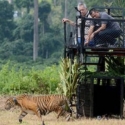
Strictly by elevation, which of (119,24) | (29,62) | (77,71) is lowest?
(29,62)

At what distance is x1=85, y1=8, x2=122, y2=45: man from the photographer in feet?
43.6

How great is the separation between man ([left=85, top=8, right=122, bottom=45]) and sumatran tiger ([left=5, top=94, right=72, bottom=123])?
4.54 ft

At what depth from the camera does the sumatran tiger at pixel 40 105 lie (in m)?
12.5

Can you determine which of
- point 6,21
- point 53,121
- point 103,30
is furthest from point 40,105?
point 6,21

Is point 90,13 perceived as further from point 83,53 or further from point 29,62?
point 29,62

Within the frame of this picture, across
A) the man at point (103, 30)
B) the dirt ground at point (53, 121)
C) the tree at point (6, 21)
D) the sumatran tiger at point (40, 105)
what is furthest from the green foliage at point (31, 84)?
the tree at point (6, 21)

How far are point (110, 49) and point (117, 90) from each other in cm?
97

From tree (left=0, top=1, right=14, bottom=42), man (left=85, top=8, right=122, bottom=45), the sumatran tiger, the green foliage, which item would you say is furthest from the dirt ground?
tree (left=0, top=1, right=14, bottom=42)

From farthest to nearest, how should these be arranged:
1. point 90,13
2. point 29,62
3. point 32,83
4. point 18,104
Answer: point 29,62 < point 32,83 < point 90,13 < point 18,104

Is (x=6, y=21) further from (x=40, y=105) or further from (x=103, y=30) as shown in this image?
(x=40, y=105)

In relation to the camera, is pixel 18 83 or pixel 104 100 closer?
pixel 104 100

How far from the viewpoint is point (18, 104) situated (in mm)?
12609

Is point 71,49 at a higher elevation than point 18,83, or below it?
higher

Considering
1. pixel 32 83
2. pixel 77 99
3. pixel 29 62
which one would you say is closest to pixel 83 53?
pixel 77 99
